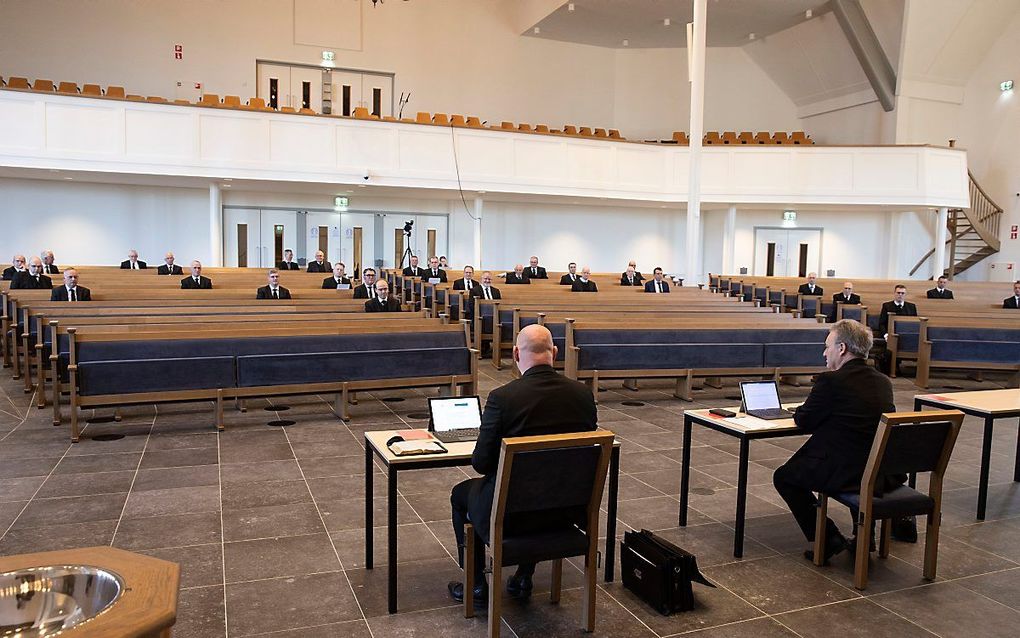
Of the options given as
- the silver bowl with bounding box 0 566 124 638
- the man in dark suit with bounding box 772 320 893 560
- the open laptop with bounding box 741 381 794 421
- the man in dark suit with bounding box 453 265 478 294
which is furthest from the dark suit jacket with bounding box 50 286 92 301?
the silver bowl with bounding box 0 566 124 638

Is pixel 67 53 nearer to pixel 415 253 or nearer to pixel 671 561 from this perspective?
pixel 415 253

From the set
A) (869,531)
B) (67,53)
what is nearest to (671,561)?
(869,531)

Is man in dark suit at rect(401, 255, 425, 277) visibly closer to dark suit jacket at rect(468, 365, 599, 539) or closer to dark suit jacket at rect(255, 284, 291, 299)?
dark suit jacket at rect(255, 284, 291, 299)

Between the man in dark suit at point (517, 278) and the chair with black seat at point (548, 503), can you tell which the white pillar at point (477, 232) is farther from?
the chair with black seat at point (548, 503)

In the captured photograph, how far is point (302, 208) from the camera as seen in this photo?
690 inches

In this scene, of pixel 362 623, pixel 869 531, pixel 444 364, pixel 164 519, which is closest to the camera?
pixel 362 623

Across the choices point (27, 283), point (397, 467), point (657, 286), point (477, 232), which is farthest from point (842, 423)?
point (477, 232)

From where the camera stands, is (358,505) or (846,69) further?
(846,69)

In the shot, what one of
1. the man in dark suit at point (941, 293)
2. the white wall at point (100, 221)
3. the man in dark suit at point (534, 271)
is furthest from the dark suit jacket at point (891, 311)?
the white wall at point (100, 221)

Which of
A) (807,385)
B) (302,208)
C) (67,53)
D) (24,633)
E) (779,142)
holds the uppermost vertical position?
(67,53)

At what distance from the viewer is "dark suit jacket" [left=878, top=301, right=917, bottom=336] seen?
34.8 ft

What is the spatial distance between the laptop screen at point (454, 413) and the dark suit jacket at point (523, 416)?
0.64 m

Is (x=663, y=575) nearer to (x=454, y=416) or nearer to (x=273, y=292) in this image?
(x=454, y=416)

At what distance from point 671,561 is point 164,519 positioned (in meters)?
2.73
